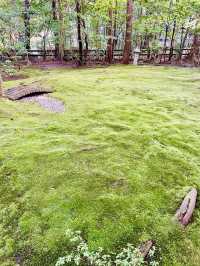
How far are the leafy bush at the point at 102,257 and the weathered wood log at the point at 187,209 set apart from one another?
65 centimetres

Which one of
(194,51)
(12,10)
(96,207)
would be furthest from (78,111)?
(194,51)

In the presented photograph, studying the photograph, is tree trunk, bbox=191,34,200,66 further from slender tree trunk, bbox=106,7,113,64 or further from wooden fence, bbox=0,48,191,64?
slender tree trunk, bbox=106,7,113,64

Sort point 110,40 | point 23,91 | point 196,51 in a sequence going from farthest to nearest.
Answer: point 196,51, point 110,40, point 23,91

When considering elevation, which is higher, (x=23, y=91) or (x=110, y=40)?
(x=110, y=40)

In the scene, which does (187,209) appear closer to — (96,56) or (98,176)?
(98,176)

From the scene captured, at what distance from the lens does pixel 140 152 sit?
5137 millimetres

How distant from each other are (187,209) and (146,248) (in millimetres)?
900

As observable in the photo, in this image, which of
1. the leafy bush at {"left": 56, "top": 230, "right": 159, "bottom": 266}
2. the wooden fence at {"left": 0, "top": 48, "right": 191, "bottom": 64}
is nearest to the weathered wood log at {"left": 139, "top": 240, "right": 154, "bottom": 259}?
the leafy bush at {"left": 56, "top": 230, "right": 159, "bottom": 266}

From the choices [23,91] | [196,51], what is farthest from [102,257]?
[196,51]

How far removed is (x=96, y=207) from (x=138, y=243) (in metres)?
0.72

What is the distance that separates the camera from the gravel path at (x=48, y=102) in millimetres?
7768

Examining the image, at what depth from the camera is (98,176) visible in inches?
172

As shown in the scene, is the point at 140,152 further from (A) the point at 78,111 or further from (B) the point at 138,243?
(A) the point at 78,111

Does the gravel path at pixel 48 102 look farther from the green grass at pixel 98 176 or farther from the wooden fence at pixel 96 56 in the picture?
the wooden fence at pixel 96 56
